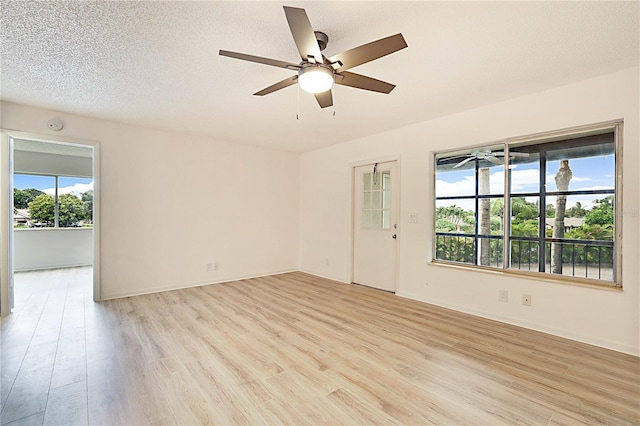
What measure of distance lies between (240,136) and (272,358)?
3634mm

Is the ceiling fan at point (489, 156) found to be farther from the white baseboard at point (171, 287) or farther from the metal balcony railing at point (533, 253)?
the white baseboard at point (171, 287)

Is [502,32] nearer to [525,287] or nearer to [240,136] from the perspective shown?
[525,287]

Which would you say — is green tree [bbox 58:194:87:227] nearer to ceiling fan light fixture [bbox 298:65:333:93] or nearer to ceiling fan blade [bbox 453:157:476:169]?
ceiling fan light fixture [bbox 298:65:333:93]

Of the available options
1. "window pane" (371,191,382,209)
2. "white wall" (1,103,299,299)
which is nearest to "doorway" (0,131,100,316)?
"white wall" (1,103,299,299)

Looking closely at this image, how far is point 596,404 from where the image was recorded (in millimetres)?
1857

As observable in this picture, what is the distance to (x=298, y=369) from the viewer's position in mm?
2252

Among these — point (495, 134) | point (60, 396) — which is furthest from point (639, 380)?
point (60, 396)

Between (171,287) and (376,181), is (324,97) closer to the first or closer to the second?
(376,181)

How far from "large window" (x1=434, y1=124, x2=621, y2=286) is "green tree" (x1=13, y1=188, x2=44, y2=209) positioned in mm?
8281

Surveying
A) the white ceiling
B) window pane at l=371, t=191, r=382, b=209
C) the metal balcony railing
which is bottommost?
the metal balcony railing

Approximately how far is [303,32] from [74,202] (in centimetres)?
771

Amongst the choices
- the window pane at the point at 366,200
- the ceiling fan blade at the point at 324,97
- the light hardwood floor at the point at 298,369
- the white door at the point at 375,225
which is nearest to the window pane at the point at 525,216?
the light hardwood floor at the point at 298,369

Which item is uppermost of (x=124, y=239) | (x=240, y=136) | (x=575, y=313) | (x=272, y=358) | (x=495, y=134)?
(x=240, y=136)

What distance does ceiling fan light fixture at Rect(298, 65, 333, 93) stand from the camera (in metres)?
1.95
